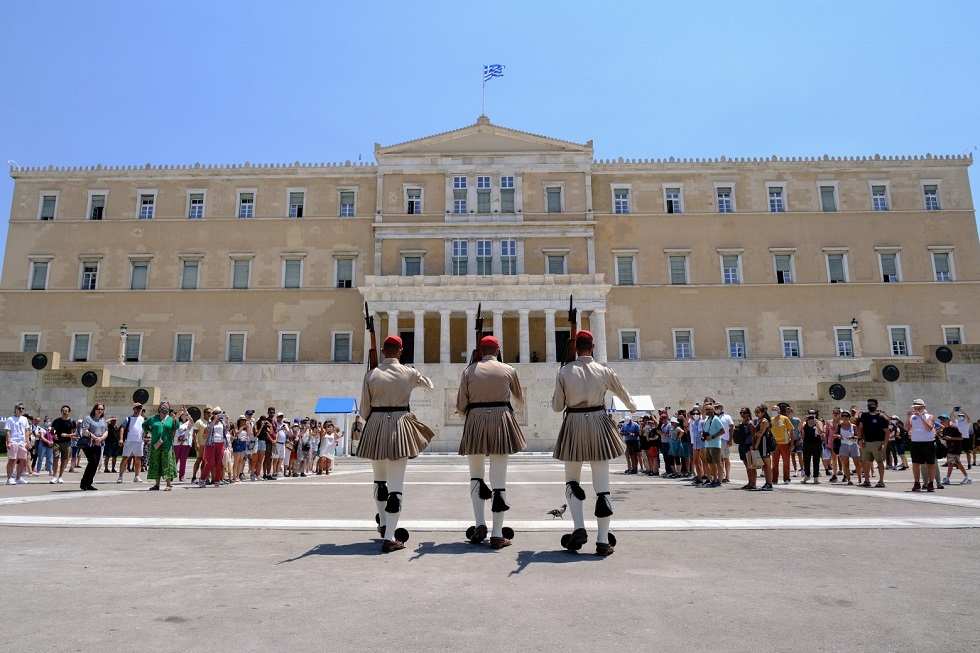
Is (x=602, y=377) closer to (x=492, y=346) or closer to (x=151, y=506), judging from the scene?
(x=492, y=346)

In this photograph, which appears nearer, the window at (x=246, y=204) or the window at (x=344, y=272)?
the window at (x=344, y=272)

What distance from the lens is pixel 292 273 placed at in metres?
44.8

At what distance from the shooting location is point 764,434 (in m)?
13.9

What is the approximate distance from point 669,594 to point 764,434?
35.1 feet

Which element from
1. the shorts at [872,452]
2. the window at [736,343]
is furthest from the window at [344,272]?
the shorts at [872,452]

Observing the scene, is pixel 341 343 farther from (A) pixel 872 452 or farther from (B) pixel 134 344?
(A) pixel 872 452

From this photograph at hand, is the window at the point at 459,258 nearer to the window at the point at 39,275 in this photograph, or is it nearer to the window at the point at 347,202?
the window at the point at 347,202

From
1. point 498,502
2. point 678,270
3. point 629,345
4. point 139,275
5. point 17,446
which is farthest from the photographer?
point 139,275

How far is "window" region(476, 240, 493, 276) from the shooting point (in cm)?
4384

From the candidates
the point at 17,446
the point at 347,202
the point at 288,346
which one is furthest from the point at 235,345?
the point at 17,446

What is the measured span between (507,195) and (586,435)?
1566 inches

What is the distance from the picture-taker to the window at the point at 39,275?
4438cm

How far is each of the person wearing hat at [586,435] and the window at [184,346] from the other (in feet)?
138

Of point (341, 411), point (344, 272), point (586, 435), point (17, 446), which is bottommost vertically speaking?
point (17, 446)
